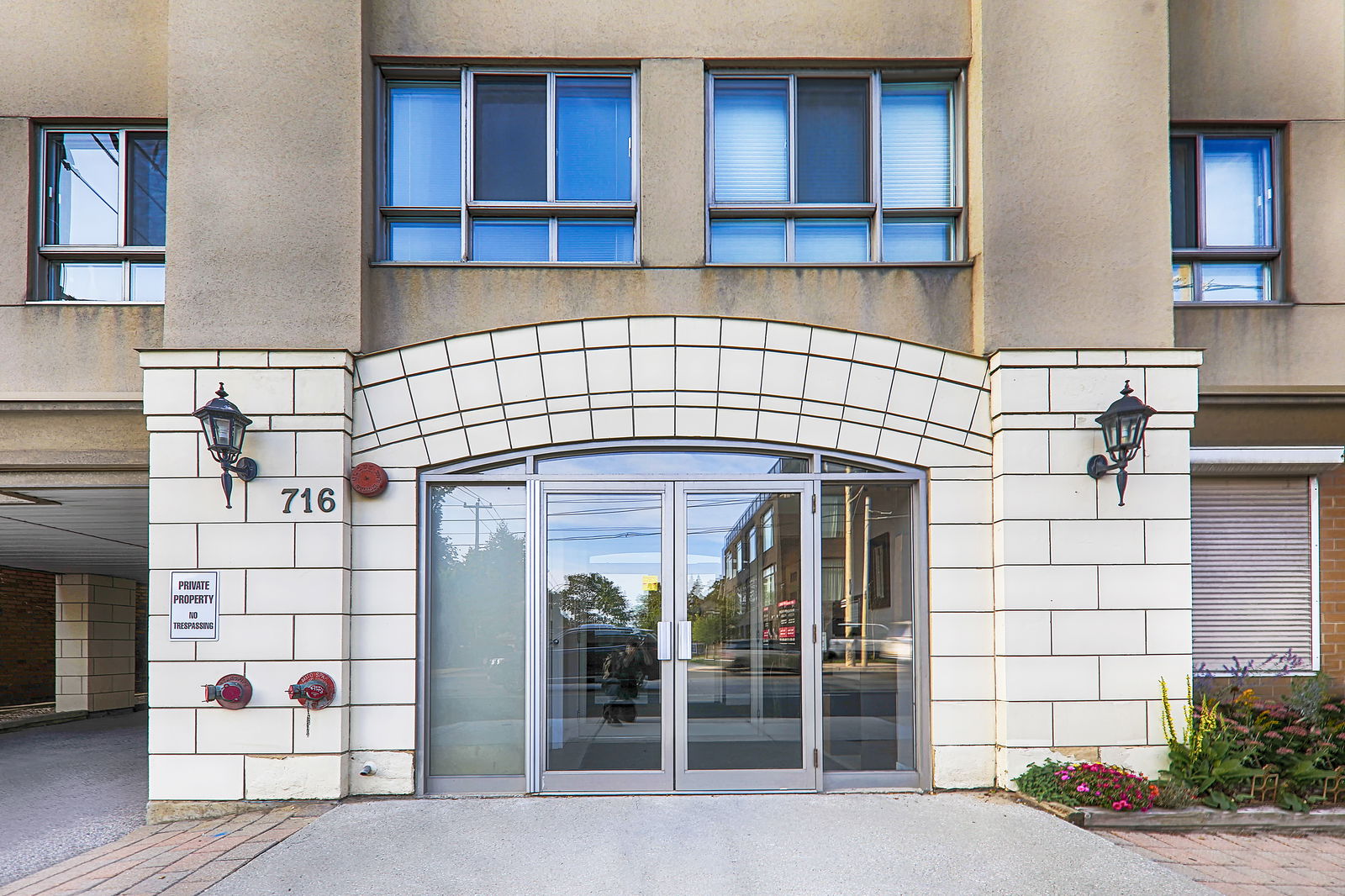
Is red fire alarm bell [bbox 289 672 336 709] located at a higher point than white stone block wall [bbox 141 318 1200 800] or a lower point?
lower

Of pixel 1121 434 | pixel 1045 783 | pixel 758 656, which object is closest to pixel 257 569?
pixel 758 656

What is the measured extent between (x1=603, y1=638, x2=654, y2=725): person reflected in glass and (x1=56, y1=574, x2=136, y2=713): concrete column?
11.5 meters

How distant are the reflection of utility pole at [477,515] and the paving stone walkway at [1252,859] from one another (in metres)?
4.49

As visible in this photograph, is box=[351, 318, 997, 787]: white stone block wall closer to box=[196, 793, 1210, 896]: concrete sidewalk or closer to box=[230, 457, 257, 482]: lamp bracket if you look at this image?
box=[230, 457, 257, 482]: lamp bracket

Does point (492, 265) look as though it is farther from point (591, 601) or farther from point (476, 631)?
point (476, 631)

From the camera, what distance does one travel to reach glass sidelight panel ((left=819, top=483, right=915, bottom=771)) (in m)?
6.97

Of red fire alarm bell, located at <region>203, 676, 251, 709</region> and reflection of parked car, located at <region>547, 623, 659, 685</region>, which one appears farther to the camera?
reflection of parked car, located at <region>547, 623, 659, 685</region>

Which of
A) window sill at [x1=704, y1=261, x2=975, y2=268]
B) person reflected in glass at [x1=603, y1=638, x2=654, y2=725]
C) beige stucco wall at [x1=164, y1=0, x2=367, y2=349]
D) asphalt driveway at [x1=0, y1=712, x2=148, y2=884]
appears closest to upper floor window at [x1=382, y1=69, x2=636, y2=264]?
beige stucco wall at [x1=164, y1=0, x2=367, y2=349]

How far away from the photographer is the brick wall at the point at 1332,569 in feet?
25.0

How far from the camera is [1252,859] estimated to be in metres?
5.65

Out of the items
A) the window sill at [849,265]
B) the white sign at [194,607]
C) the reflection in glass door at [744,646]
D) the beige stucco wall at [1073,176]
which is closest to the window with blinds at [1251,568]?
the beige stucco wall at [1073,176]

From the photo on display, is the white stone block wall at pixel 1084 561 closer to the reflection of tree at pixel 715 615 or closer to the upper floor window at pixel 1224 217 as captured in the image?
the upper floor window at pixel 1224 217

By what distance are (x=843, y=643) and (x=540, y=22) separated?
498 cm

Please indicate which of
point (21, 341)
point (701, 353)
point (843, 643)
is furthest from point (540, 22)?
point (843, 643)
